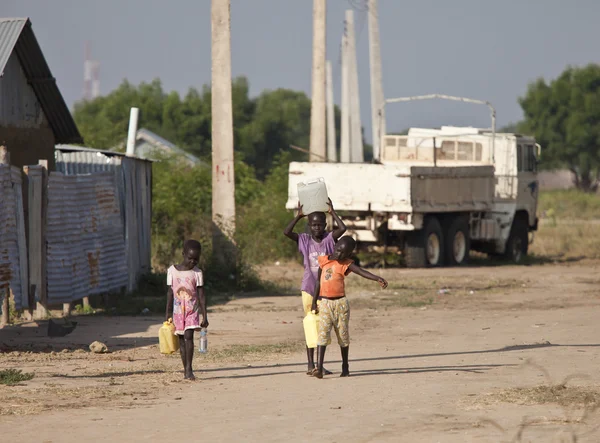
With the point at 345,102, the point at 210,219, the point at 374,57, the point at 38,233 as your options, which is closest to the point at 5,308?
the point at 38,233

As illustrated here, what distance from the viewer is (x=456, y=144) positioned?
2719 centimetres

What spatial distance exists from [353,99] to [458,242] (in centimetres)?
2285

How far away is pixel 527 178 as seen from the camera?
27.3 meters

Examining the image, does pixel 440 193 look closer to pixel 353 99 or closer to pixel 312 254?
pixel 312 254

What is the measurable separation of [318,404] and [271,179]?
21.1 m

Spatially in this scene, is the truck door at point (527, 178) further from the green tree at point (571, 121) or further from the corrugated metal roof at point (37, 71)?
the green tree at point (571, 121)

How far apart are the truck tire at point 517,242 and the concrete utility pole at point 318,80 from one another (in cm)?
487

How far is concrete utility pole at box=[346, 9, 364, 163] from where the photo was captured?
153 ft

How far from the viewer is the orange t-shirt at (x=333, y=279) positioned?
970cm

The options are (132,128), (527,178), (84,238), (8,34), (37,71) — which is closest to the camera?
(84,238)

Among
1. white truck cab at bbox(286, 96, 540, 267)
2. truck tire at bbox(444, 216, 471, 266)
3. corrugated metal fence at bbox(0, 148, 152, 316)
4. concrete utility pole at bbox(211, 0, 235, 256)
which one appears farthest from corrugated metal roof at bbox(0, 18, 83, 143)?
truck tire at bbox(444, 216, 471, 266)

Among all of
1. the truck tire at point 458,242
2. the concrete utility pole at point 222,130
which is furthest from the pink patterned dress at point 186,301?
the truck tire at point 458,242

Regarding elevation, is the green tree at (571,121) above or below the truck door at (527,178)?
above

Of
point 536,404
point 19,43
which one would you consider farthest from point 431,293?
point 536,404
